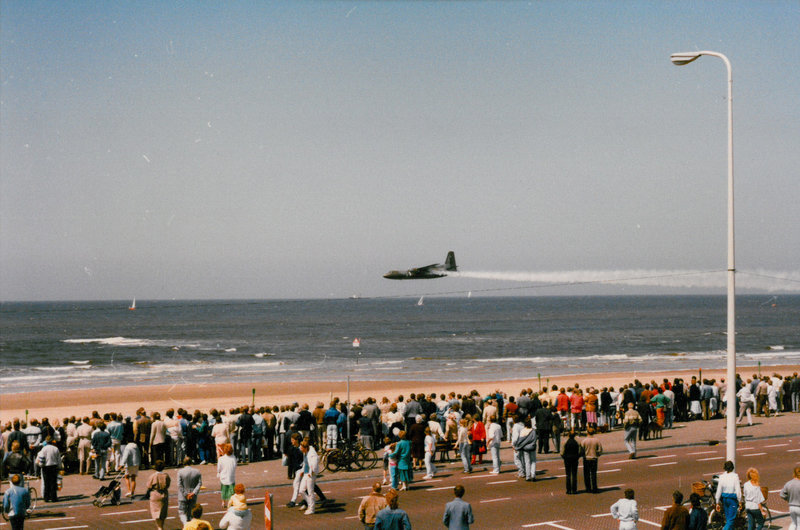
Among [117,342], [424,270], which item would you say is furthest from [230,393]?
[117,342]

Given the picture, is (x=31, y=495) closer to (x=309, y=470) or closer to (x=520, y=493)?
(x=309, y=470)

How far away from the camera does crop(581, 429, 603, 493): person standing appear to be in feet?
54.1

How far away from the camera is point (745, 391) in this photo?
86.5 feet

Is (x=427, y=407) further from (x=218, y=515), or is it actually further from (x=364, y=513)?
(x=364, y=513)

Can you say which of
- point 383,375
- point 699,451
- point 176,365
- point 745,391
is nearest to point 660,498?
point 699,451

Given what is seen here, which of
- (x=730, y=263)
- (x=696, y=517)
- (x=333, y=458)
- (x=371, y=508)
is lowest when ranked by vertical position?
(x=333, y=458)

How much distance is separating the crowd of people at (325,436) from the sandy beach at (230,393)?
18.4 metres

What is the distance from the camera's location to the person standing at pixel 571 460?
16.4 m

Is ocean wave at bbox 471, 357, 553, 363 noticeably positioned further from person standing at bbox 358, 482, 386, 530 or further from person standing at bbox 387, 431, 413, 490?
person standing at bbox 358, 482, 386, 530

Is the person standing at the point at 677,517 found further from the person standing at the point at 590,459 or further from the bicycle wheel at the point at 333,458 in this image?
the bicycle wheel at the point at 333,458

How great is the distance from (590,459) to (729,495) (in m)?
4.46

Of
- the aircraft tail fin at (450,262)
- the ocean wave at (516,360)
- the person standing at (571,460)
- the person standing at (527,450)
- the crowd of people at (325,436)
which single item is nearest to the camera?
the person standing at (571,460)

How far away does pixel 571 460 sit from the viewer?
54.3 feet

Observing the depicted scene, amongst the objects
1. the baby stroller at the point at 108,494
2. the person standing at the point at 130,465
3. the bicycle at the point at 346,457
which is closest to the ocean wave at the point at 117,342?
the bicycle at the point at 346,457
